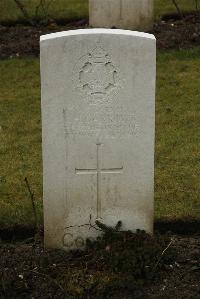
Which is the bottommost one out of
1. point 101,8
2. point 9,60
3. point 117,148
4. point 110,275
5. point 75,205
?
point 110,275

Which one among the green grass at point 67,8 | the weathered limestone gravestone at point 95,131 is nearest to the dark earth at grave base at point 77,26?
the green grass at point 67,8

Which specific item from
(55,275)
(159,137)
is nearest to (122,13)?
(159,137)

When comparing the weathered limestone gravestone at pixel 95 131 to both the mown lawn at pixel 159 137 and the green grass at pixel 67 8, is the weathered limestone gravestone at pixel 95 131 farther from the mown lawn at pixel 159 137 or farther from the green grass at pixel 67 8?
the green grass at pixel 67 8

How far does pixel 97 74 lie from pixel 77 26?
625 centimetres

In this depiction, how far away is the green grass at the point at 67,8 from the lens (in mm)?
11403

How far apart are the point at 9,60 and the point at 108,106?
16.5 ft

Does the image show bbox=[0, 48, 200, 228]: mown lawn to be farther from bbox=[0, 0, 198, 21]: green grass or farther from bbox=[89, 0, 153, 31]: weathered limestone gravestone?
bbox=[0, 0, 198, 21]: green grass

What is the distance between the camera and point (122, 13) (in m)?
10.0

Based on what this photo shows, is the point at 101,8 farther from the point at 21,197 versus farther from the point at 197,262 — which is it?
the point at 197,262

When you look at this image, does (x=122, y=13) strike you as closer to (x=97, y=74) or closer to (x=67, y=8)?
(x=67, y=8)

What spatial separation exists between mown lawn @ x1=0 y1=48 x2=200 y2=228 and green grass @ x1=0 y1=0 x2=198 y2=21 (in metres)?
2.07

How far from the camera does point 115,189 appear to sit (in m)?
4.89

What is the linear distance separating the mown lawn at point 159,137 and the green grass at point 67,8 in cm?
207

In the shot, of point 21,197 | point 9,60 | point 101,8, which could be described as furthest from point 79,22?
point 21,197
